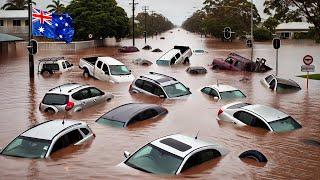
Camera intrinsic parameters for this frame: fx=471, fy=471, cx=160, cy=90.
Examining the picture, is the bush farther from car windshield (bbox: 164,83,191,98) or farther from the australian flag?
car windshield (bbox: 164,83,191,98)

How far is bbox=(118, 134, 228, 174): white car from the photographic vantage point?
11.7 meters

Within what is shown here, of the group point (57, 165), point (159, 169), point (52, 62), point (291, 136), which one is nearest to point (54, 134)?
point (57, 165)

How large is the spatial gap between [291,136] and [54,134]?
28.8 ft

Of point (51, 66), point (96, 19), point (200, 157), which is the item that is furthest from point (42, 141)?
point (96, 19)

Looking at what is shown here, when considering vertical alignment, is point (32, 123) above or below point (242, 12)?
below

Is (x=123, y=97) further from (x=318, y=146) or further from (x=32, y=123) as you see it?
(x=318, y=146)

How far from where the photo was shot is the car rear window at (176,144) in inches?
470

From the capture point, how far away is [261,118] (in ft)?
57.8

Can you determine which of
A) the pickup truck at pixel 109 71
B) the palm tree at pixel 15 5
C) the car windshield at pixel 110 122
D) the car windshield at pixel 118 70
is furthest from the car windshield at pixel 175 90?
the palm tree at pixel 15 5

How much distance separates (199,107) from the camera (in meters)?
23.0

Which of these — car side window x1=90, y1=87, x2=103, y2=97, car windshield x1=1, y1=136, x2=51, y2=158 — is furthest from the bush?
car windshield x1=1, y1=136, x2=51, y2=158

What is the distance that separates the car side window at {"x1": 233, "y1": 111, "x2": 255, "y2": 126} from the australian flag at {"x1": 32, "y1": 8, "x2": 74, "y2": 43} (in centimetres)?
1935

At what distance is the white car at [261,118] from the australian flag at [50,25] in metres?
19.1

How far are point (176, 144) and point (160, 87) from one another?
12367 millimetres
